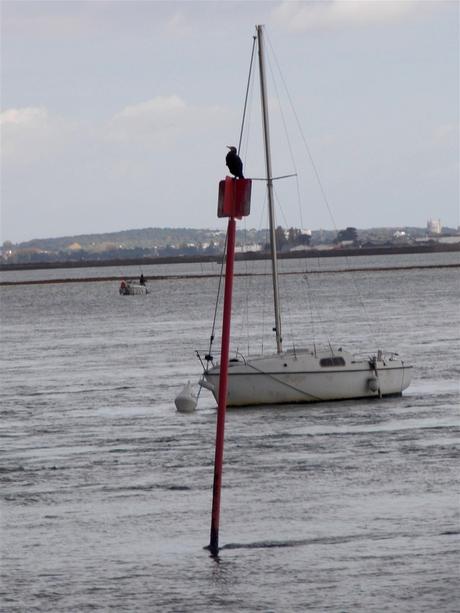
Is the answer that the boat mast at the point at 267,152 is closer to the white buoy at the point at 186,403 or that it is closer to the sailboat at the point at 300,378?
the sailboat at the point at 300,378

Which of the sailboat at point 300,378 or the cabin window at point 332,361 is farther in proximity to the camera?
the cabin window at point 332,361

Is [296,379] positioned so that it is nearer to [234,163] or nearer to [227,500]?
[227,500]

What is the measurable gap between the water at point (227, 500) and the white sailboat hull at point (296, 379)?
55cm

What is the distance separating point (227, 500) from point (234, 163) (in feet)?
21.1

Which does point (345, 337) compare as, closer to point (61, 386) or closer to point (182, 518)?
point (61, 386)

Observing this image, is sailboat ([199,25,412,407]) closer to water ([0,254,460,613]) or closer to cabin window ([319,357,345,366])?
cabin window ([319,357,345,366])

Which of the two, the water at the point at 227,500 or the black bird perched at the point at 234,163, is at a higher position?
the black bird perched at the point at 234,163

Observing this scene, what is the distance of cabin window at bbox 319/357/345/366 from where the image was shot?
35.0 m

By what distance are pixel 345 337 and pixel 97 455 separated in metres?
35.6

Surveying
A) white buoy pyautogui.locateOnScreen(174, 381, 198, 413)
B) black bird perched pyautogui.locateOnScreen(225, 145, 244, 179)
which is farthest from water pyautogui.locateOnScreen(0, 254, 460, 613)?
black bird perched pyautogui.locateOnScreen(225, 145, 244, 179)

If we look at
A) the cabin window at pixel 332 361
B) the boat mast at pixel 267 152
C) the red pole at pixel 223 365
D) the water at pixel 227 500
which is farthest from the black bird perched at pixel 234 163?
the boat mast at pixel 267 152

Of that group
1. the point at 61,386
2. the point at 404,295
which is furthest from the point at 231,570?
the point at 404,295

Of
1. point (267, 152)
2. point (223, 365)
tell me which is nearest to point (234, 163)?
point (223, 365)

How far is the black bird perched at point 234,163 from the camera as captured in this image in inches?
686
